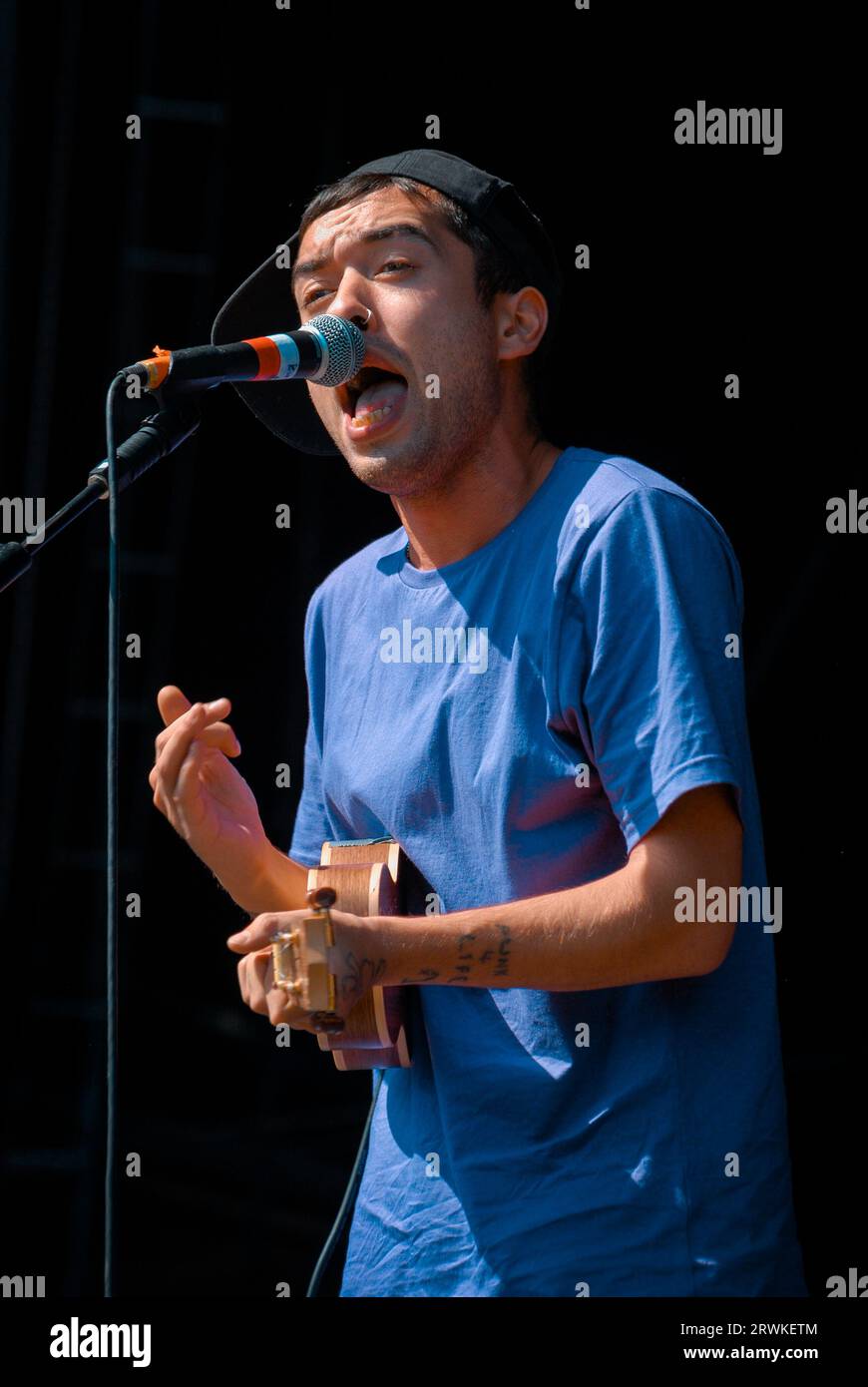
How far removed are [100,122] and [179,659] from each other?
1.25m

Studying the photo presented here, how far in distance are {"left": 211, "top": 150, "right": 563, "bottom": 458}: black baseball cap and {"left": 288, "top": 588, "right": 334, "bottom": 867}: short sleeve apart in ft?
1.21

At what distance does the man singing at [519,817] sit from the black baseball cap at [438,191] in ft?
0.03

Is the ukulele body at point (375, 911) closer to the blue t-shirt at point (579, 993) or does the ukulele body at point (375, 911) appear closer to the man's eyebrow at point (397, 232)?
the blue t-shirt at point (579, 993)

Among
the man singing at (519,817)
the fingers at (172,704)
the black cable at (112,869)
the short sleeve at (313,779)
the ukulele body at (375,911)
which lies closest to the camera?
the black cable at (112,869)

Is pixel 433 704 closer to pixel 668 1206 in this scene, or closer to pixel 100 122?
pixel 668 1206

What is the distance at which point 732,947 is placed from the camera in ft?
6.81

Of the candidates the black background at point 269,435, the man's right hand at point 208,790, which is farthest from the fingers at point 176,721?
the black background at point 269,435

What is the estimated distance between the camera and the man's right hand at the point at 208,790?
7.39ft

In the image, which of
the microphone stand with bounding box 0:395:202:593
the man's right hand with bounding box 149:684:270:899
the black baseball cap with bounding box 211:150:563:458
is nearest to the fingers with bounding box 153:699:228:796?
the man's right hand with bounding box 149:684:270:899

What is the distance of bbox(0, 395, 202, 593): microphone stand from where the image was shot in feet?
6.36

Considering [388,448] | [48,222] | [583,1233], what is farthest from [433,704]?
[48,222]

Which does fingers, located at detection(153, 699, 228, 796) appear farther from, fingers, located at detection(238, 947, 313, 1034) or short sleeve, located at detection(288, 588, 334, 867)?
fingers, located at detection(238, 947, 313, 1034)

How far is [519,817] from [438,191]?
3.39 ft
